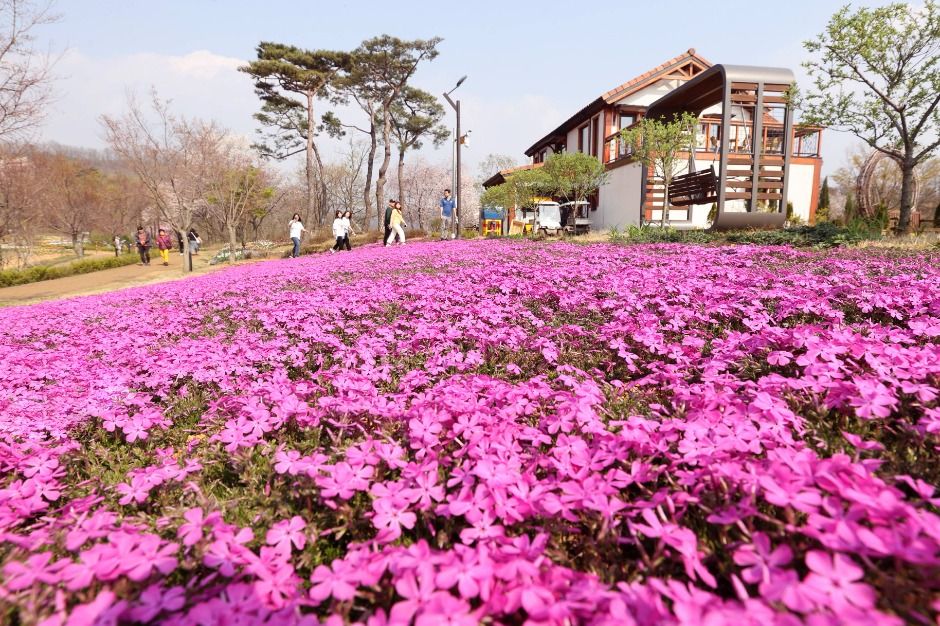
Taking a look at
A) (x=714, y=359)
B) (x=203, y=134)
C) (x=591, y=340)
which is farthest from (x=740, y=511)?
(x=203, y=134)

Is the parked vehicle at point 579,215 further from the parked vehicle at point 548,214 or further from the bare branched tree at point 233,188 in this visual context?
the bare branched tree at point 233,188

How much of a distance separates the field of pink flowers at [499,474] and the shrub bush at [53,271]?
2432cm

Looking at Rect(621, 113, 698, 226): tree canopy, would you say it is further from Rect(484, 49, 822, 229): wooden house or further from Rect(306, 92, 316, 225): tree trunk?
Rect(306, 92, 316, 225): tree trunk

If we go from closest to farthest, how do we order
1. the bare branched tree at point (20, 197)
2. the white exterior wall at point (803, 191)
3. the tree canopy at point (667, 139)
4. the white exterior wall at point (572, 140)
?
the tree canopy at point (667, 139) < the bare branched tree at point (20, 197) < the white exterior wall at point (803, 191) < the white exterior wall at point (572, 140)

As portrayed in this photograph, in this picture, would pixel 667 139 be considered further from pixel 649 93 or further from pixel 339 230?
pixel 649 93

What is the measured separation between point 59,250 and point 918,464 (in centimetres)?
6761

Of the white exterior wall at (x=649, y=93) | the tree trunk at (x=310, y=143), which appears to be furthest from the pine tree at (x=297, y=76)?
the white exterior wall at (x=649, y=93)

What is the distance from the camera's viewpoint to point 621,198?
93.5 feet

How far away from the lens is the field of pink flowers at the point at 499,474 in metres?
1.16

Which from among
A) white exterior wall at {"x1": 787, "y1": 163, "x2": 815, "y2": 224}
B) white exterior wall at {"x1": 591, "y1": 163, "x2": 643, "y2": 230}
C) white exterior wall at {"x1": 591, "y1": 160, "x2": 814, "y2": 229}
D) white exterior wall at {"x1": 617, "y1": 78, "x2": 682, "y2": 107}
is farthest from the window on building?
white exterior wall at {"x1": 787, "y1": 163, "x2": 815, "y2": 224}

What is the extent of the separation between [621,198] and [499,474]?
2921 cm

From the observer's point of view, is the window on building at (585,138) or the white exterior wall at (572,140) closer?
the window on building at (585,138)

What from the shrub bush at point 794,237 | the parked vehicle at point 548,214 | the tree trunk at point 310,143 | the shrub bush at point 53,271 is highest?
the tree trunk at point 310,143

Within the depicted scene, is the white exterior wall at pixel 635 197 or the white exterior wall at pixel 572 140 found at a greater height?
the white exterior wall at pixel 572 140
